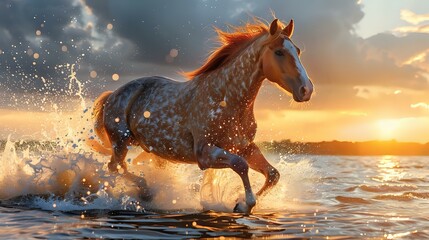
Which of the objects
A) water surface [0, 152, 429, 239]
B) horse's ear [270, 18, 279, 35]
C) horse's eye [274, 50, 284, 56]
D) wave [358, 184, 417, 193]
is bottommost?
water surface [0, 152, 429, 239]

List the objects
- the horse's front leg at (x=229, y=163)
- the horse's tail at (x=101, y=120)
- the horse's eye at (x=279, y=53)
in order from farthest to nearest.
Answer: the horse's tail at (x=101, y=120) → the horse's front leg at (x=229, y=163) → the horse's eye at (x=279, y=53)

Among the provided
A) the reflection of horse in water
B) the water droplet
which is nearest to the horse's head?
the reflection of horse in water

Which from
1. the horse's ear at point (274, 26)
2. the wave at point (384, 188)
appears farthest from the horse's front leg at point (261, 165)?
the wave at point (384, 188)

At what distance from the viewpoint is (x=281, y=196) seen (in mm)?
9547

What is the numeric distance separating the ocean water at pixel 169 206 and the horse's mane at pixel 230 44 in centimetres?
170

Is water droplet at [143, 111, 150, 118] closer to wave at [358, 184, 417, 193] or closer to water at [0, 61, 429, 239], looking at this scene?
water at [0, 61, 429, 239]

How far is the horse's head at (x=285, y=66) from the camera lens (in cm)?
679

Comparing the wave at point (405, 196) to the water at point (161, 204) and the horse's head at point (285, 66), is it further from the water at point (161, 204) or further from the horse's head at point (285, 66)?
the horse's head at point (285, 66)

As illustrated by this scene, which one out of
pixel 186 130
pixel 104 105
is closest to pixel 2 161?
pixel 104 105

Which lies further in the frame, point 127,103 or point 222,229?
point 127,103

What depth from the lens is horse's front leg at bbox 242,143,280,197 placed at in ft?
26.7

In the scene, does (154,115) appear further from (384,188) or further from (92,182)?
(384,188)

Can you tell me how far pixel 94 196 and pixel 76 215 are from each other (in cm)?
119

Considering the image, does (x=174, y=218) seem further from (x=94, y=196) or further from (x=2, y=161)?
(x=2, y=161)
